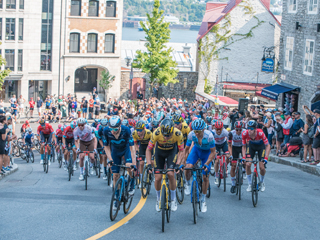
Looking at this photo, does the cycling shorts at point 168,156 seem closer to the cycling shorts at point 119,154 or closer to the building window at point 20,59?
the cycling shorts at point 119,154

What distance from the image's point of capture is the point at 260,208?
1064 cm

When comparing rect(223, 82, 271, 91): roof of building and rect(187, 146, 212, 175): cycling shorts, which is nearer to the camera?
rect(187, 146, 212, 175): cycling shorts

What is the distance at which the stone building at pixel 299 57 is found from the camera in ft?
79.7

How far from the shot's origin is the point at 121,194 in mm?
9383

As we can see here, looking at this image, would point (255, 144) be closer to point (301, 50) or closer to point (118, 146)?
point (118, 146)

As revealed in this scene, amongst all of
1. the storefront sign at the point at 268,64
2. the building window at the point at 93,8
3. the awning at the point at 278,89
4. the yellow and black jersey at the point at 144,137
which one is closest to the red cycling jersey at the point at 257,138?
the yellow and black jersey at the point at 144,137

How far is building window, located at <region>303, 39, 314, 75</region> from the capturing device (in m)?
24.8

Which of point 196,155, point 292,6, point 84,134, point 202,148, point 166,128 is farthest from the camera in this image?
point 292,6

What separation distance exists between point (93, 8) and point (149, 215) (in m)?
41.1

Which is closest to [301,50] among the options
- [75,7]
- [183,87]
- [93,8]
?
[183,87]

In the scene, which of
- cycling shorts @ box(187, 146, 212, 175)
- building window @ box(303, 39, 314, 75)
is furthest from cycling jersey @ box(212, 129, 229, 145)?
building window @ box(303, 39, 314, 75)

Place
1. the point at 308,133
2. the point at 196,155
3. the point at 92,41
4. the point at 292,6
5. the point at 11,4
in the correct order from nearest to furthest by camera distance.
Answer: the point at 196,155 < the point at 308,133 < the point at 292,6 < the point at 11,4 < the point at 92,41

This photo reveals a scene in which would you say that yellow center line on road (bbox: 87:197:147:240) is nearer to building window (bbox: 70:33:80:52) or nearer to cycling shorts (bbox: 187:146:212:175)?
cycling shorts (bbox: 187:146:212:175)

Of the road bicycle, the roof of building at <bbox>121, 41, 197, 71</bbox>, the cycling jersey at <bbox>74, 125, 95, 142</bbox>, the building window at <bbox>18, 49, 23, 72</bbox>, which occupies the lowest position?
the road bicycle
